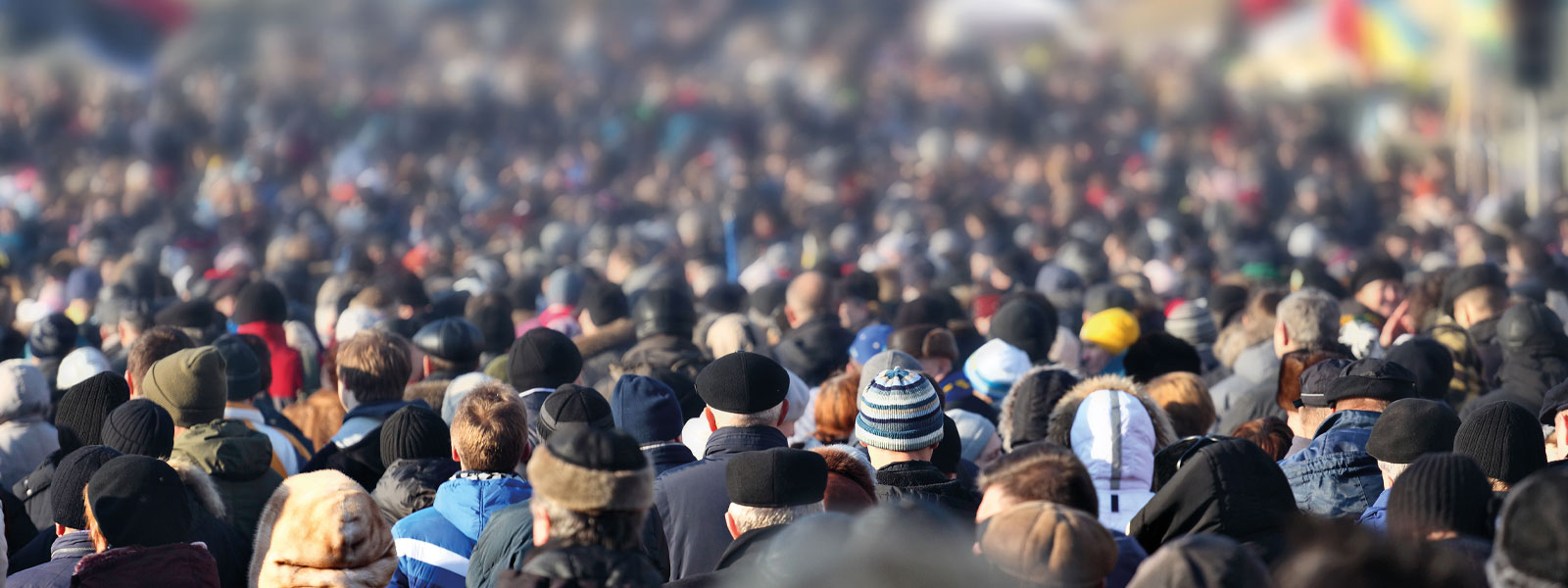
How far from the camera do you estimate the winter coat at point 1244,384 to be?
6578mm

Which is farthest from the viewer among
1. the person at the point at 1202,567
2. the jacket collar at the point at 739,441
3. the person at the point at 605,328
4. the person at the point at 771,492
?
the person at the point at 605,328

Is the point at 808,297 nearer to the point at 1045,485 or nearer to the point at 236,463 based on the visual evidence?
the point at 236,463

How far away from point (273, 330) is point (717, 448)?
12.1 feet

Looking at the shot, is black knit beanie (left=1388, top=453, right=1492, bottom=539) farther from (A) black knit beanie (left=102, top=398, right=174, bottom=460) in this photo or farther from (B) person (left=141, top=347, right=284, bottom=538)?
(A) black knit beanie (left=102, top=398, right=174, bottom=460)

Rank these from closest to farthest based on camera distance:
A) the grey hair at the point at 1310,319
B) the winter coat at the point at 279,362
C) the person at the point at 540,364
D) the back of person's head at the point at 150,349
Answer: the person at the point at 540,364 → the back of person's head at the point at 150,349 → the grey hair at the point at 1310,319 → the winter coat at the point at 279,362

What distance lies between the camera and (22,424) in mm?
5867

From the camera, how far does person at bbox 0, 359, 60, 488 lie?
5773 mm

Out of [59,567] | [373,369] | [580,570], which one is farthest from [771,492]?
[373,369]

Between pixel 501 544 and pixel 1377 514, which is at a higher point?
pixel 501 544

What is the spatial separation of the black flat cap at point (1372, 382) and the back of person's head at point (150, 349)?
173 inches

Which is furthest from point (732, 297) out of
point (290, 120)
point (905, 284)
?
point (290, 120)

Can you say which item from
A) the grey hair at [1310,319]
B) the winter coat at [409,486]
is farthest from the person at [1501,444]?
the winter coat at [409,486]

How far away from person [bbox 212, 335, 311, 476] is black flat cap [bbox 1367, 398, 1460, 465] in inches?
145

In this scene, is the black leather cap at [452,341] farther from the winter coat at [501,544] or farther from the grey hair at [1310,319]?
the grey hair at [1310,319]
